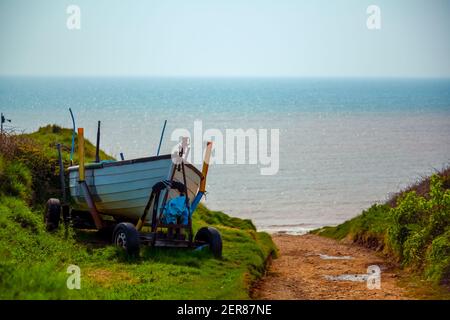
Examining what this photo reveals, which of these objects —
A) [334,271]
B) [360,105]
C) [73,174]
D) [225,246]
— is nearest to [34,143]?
[73,174]

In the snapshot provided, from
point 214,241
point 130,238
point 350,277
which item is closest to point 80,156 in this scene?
point 130,238

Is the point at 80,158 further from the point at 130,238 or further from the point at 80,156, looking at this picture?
the point at 130,238

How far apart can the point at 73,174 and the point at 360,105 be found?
167 meters

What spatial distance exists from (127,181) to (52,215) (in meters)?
2.22

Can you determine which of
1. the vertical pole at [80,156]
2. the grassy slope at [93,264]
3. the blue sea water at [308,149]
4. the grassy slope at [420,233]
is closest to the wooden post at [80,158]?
the vertical pole at [80,156]

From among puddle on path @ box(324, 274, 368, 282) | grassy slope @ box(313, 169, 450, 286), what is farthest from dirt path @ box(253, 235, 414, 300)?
grassy slope @ box(313, 169, 450, 286)

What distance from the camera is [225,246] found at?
863 inches

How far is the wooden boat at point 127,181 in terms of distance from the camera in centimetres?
2033

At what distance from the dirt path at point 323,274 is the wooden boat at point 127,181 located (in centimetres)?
369

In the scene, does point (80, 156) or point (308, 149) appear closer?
point (80, 156)

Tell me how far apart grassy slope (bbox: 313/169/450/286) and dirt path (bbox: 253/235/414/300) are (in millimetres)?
570

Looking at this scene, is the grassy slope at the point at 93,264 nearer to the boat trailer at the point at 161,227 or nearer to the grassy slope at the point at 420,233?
the boat trailer at the point at 161,227

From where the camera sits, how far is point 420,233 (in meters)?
21.1
